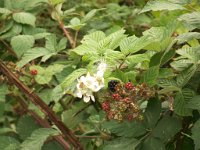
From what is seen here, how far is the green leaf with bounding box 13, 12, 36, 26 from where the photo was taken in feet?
4.62

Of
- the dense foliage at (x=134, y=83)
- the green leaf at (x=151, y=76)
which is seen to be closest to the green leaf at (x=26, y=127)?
the dense foliage at (x=134, y=83)

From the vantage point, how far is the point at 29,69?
141 centimetres

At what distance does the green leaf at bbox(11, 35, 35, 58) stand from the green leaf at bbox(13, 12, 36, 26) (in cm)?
7

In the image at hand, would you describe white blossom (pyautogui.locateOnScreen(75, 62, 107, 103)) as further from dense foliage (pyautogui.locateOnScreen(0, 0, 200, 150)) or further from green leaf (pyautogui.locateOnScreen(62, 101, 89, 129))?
green leaf (pyautogui.locateOnScreen(62, 101, 89, 129))

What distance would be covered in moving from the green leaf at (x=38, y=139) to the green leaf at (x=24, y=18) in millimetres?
413

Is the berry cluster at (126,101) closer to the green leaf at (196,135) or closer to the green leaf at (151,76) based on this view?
the green leaf at (151,76)

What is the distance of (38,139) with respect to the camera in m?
1.18

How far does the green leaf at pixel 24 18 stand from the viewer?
141 centimetres

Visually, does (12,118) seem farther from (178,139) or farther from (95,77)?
(95,77)

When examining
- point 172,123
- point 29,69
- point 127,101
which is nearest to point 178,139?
point 172,123

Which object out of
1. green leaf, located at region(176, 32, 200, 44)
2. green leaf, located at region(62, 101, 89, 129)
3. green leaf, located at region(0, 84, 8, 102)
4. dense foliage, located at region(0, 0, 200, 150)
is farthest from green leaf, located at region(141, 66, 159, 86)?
green leaf, located at region(0, 84, 8, 102)

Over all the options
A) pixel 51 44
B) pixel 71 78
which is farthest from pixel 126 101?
pixel 51 44

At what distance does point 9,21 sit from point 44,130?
48cm

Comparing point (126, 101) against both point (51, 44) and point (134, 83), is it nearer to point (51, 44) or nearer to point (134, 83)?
point (134, 83)
